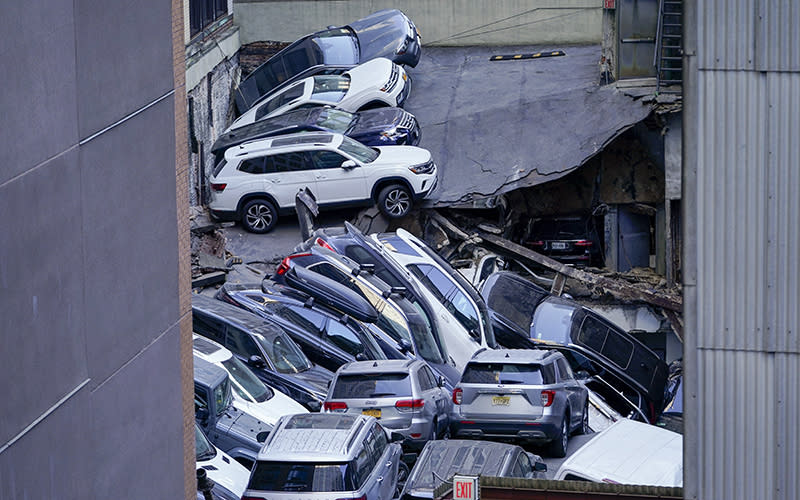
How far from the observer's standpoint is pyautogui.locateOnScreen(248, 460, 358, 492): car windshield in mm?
12383

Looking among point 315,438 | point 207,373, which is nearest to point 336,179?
point 207,373

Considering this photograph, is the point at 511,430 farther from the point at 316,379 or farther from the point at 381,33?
the point at 381,33

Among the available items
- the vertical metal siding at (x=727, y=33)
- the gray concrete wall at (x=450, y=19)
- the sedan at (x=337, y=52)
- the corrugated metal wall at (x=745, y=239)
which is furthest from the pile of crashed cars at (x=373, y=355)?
the gray concrete wall at (x=450, y=19)

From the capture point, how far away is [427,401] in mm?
15953

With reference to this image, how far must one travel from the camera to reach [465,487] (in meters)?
11.0

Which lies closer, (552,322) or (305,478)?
(305,478)

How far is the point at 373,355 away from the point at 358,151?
6.84 meters

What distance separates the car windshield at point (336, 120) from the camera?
26016 millimetres

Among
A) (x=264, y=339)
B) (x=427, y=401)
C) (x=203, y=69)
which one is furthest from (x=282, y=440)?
(x=203, y=69)

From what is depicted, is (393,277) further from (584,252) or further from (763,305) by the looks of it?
(763,305)

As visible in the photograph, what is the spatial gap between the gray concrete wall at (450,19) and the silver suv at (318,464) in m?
23.2

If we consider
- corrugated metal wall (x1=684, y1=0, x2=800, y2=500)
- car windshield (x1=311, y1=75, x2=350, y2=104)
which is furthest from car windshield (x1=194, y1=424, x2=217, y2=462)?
car windshield (x1=311, y1=75, x2=350, y2=104)

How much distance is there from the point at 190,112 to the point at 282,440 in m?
15.7

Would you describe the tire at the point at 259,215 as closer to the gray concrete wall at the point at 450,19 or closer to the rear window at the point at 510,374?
the rear window at the point at 510,374
